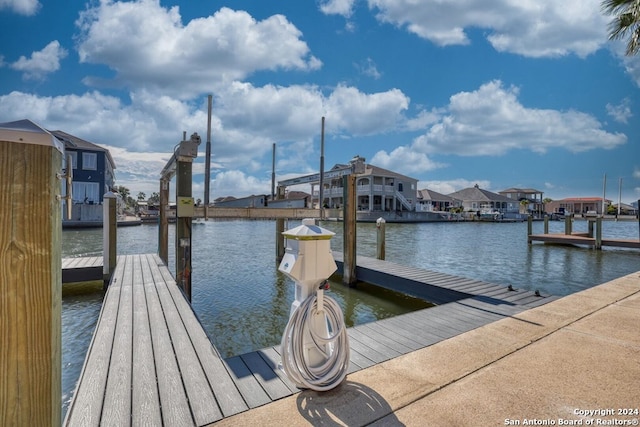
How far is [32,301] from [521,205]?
7726cm

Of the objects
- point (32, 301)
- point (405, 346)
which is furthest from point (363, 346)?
point (32, 301)

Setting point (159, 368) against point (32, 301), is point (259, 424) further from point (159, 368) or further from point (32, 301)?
point (32, 301)

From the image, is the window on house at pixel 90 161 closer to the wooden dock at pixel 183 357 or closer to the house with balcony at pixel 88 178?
the house with balcony at pixel 88 178

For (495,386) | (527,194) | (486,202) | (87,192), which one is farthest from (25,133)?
(527,194)

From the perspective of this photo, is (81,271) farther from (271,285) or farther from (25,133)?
(25,133)

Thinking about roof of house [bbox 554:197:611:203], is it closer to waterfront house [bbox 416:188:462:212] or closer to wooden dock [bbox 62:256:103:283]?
waterfront house [bbox 416:188:462:212]

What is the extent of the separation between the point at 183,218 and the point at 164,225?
358 cm

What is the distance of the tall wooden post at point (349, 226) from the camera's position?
7310mm

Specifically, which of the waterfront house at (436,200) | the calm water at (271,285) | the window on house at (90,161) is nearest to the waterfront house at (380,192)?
the waterfront house at (436,200)

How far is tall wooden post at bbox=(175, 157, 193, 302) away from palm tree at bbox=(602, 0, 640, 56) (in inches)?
527

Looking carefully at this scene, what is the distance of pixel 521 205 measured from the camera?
6656 centimetres

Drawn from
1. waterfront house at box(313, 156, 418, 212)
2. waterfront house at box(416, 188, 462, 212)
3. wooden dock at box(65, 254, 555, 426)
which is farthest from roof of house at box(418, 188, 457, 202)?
wooden dock at box(65, 254, 555, 426)

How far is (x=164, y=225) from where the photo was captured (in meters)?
8.83

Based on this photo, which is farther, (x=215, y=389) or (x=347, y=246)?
(x=347, y=246)
